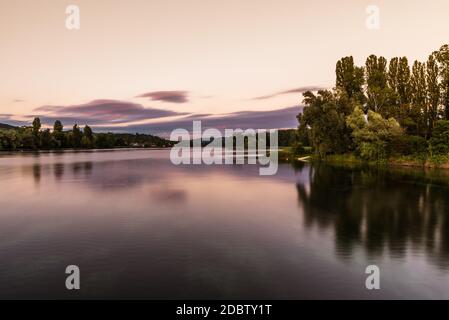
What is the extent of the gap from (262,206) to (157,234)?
35.6 ft

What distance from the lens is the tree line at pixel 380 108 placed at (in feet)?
192

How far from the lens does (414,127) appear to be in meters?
67.1

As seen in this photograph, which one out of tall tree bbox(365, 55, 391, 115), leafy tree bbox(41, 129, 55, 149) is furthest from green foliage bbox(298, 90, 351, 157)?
leafy tree bbox(41, 129, 55, 149)

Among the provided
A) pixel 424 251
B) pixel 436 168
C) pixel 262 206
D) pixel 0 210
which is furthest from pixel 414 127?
pixel 0 210

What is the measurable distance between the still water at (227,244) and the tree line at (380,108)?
27.3 meters

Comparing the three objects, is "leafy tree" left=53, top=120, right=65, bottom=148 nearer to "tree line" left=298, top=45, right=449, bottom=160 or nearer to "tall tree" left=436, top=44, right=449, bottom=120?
"tree line" left=298, top=45, right=449, bottom=160

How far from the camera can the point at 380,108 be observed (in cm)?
6581

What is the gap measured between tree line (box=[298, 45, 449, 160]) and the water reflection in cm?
2048

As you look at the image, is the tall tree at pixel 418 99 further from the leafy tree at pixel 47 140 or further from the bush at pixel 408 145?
the leafy tree at pixel 47 140

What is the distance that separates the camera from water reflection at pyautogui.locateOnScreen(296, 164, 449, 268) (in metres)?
15.9

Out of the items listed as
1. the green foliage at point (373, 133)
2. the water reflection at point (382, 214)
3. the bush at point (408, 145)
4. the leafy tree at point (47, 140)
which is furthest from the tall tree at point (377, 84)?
the leafy tree at point (47, 140)

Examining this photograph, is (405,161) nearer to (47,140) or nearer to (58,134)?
(47,140)

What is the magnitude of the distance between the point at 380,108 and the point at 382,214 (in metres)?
49.3

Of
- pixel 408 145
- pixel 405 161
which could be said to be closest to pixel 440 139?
pixel 408 145
